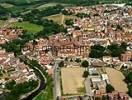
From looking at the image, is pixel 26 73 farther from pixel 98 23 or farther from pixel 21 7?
pixel 21 7

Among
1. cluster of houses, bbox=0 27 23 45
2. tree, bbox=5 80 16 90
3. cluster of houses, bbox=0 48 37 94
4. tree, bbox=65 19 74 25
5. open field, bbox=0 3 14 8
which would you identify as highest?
open field, bbox=0 3 14 8

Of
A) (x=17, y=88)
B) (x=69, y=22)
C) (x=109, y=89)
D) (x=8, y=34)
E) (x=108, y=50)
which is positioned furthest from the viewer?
(x=69, y=22)

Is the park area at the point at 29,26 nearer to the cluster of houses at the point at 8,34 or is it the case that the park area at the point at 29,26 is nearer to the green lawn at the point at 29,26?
the green lawn at the point at 29,26

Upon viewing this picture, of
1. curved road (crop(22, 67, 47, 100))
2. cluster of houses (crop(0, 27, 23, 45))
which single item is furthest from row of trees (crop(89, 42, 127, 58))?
cluster of houses (crop(0, 27, 23, 45))

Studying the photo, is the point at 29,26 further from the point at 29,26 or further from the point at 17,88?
the point at 17,88

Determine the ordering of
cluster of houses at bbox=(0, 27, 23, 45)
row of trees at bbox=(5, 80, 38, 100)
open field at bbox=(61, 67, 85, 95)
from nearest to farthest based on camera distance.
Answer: row of trees at bbox=(5, 80, 38, 100), open field at bbox=(61, 67, 85, 95), cluster of houses at bbox=(0, 27, 23, 45)

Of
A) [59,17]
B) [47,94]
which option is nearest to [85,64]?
[47,94]

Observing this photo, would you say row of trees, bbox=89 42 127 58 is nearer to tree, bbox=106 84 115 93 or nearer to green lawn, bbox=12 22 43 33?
tree, bbox=106 84 115 93
